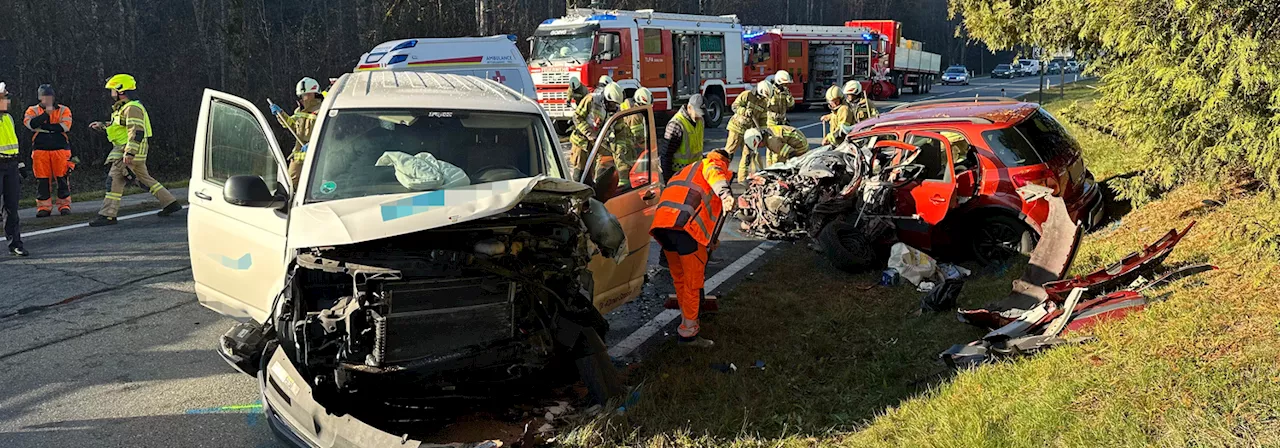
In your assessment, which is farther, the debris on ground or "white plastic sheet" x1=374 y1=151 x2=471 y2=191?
the debris on ground

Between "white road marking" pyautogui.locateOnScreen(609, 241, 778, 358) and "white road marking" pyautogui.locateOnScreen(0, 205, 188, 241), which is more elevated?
"white road marking" pyautogui.locateOnScreen(0, 205, 188, 241)

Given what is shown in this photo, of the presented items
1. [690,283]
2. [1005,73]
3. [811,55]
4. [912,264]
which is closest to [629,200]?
[690,283]

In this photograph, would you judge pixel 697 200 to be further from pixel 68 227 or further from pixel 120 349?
pixel 68 227

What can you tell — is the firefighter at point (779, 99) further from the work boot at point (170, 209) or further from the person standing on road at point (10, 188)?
the person standing on road at point (10, 188)

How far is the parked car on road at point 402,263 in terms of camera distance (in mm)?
3754

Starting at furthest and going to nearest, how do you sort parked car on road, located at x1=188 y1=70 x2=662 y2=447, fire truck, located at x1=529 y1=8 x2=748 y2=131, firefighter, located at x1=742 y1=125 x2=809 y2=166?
fire truck, located at x1=529 y1=8 x2=748 y2=131 → firefighter, located at x1=742 y1=125 x2=809 y2=166 → parked car on road, located at x1=188 y1=70 x2=662 y2=447

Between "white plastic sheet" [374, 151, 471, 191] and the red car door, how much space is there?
4.53m

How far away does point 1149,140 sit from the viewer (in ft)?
22.3

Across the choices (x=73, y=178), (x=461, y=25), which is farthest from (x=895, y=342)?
(x=461, y=25)

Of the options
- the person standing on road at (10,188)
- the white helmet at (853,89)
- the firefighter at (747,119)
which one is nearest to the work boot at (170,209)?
the person standing on road at (10,188)

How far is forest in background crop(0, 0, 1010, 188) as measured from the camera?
18.8 metres

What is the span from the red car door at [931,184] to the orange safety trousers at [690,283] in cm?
286

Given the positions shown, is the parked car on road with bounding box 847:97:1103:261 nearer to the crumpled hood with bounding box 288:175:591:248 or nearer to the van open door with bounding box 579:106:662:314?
the van open door with bounding box 579:106:662:314

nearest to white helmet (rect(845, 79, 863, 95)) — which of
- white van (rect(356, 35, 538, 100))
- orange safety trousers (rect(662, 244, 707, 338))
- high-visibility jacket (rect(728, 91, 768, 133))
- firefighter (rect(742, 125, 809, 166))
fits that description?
high-visibility jacket (rect(728, 91, 768, 133))
